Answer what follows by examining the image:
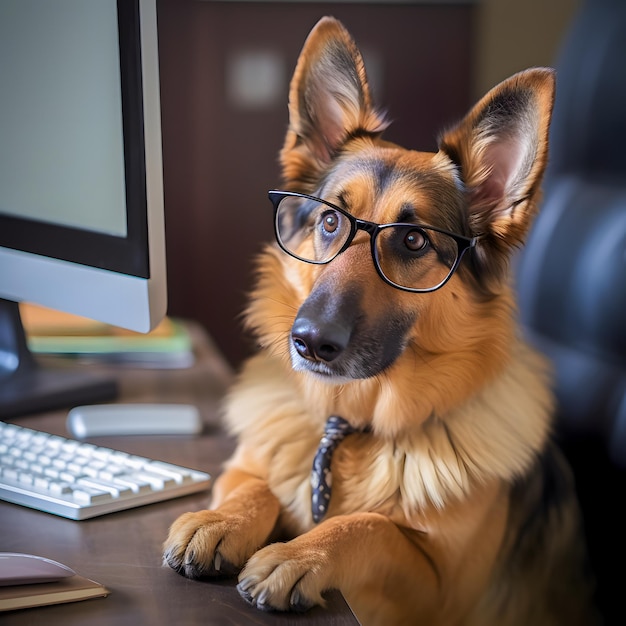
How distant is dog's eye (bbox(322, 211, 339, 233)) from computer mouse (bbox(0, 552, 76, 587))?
0.55 meters

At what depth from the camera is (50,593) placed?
817 millimetres

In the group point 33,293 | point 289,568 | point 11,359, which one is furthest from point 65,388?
point 289,568

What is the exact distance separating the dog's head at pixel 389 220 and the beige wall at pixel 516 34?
128 centimetres

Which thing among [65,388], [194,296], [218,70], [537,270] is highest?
[218,70]

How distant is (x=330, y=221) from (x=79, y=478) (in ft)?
1.55

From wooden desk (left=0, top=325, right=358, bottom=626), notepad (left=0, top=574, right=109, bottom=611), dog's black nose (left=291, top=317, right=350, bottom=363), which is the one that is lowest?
wooden desk (left=0, top=325, right=358, bottom=626)

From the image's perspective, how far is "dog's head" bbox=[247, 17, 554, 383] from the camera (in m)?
1.03

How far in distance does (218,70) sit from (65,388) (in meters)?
1.39

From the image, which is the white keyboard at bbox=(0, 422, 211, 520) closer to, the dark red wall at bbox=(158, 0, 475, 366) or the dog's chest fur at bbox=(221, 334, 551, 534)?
the dog's chest fur at bbox=(221, 334, 551, 534)

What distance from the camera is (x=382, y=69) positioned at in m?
2.59

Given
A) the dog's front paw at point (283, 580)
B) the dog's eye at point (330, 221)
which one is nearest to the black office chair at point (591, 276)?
the dog's eye at point (330, 221)

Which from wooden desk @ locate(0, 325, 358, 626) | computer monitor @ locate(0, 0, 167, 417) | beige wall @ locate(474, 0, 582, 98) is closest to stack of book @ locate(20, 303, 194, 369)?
computer monitor @ locate(0, 0, 167, 417)

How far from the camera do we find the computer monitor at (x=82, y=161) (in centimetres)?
113

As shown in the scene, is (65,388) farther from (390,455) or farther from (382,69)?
(382,69)
